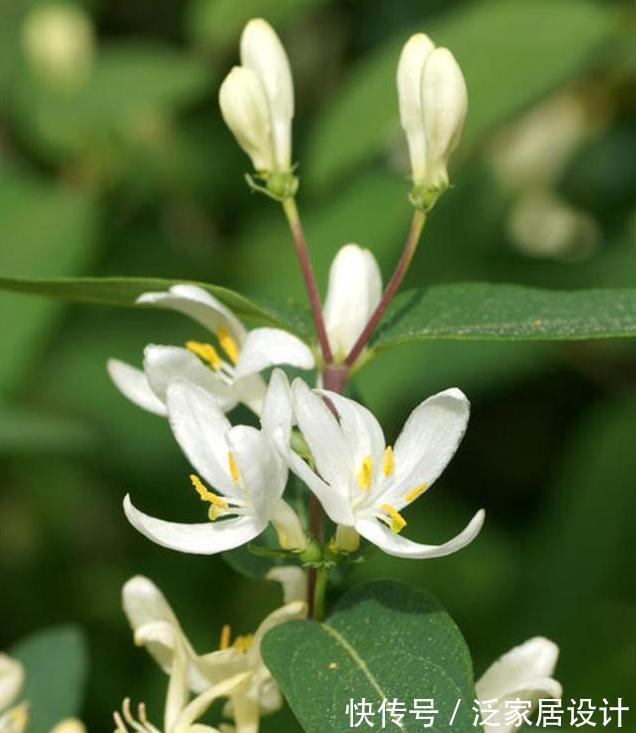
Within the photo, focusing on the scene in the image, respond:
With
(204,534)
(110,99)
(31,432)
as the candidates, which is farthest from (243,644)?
(110,99)

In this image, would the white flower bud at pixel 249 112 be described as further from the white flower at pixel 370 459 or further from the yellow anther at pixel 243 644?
the yellow anther at pixel 243 644

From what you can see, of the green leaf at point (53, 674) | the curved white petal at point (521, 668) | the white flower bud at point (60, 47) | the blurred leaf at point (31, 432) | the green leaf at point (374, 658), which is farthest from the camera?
the white flower bud at point (60, 47)

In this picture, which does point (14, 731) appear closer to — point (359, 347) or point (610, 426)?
point (359, 347)

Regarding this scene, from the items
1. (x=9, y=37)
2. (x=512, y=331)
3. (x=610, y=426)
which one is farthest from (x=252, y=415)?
(x=9, y=37)

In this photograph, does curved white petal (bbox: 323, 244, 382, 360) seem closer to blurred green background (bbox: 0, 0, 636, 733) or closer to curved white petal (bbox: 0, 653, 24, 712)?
curved white petal (bbox: 0, 653, 24, 712)

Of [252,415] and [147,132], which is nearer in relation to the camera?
[252,415]

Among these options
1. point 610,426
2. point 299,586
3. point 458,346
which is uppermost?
point 299,586

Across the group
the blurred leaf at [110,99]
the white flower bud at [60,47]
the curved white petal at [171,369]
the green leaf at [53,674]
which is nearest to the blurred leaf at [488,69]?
the blurred leaf at [110,99]

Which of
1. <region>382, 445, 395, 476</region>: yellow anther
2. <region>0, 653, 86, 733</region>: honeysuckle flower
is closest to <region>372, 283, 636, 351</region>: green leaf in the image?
<region>382, 445, 395, 476</region>: yellow anther
